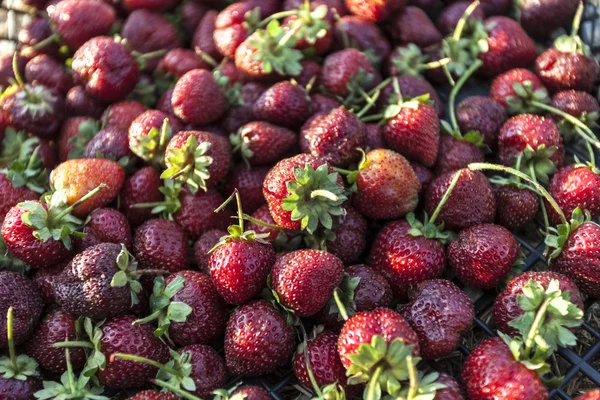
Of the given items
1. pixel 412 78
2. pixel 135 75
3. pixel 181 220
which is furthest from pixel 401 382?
pixel 135 75

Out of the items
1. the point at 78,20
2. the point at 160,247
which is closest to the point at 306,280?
the point at 160,247

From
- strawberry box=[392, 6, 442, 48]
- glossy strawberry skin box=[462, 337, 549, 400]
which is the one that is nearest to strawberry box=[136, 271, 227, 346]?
glossy strawberry skin box=[462, 337, 549, 400]

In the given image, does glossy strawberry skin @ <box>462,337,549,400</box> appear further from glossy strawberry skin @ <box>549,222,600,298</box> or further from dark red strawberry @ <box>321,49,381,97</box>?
dark red strawberry @ <box>321,49,381,97</box>

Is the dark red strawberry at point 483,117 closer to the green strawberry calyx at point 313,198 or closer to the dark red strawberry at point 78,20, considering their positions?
the green strawberry calyx at point 313,198

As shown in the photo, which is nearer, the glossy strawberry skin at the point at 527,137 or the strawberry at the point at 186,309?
the strawberry at the point at 186,309

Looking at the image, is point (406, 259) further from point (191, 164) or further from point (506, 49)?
point (506, 49)

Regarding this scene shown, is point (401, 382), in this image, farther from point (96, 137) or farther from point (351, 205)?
point (96, 137)

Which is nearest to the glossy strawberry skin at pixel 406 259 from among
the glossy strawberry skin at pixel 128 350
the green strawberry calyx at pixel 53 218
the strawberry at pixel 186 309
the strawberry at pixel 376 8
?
the strawberry at pixel 186 309
